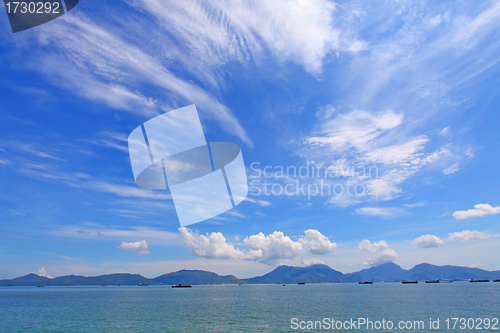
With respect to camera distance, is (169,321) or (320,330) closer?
(320,330)

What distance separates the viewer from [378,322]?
47.2 m

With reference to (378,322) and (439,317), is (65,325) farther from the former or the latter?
(439,317)

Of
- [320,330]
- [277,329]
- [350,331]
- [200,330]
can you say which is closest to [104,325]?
[200,330]

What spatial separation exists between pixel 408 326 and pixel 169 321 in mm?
41606

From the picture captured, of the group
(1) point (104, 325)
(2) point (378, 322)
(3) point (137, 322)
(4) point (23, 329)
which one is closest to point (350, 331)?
(2) point (378, 322)

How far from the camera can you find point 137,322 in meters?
51.2

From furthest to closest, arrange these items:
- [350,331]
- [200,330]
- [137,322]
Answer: [137,322] → [200,330] → [350,331]

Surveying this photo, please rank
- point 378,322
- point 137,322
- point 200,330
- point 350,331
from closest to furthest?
point 350,331, point 200,330, point 378,322, point 137,322

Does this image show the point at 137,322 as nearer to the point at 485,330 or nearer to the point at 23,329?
the point at 23,329

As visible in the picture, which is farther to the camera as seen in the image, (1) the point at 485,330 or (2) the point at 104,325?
(2) the point at 104,325

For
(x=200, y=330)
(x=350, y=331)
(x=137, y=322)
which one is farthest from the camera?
(x=137, y=322)

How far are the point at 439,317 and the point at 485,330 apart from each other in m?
12.1

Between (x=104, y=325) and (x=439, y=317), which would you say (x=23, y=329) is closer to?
(x=104, y=325)

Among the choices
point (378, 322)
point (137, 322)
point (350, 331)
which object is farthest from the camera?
point (137, 322)
